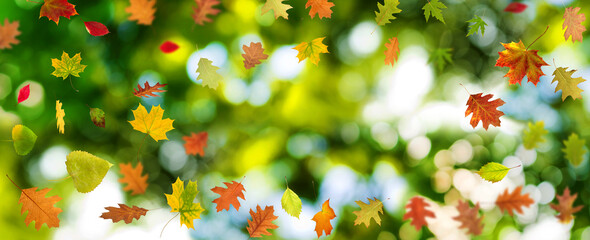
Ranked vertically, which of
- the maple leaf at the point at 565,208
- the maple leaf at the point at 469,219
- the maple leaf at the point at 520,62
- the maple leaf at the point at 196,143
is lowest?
the maple leaf at the point at 469,219

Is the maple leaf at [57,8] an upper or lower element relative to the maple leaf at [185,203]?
upper

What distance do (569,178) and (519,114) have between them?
0.55 m

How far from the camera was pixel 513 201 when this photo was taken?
2463 mm

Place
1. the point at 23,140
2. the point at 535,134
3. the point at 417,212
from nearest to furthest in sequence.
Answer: the point at 23,140
the point at 535,134
the point at 417,212

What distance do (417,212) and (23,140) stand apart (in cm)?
205

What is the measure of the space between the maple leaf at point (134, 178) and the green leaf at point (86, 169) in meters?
0.65

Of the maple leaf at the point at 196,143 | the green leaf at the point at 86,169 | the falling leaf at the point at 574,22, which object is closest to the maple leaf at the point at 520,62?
the falling leaf at the point at 574,22

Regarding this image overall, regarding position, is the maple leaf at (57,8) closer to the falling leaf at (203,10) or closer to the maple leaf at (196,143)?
the falling leaf at (203,10)

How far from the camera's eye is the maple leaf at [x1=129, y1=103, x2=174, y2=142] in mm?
1647

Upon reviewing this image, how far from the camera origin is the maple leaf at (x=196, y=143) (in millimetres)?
2486

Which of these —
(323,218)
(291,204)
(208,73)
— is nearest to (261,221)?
(291,204)

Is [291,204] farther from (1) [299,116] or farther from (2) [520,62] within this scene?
(2) [520,62]

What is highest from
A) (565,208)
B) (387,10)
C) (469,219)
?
(387,10)

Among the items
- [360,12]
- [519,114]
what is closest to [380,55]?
[360,12]
